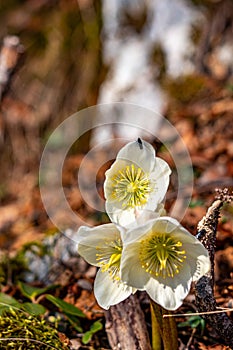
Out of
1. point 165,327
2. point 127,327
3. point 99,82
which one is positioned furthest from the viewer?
point 99,82

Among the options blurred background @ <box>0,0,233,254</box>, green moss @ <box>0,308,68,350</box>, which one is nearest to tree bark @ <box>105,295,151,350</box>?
green moss @ <box>0,308,68,350</box>

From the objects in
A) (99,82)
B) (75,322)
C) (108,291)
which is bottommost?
(75,322)

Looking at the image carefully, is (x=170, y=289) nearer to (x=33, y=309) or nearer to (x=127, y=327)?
(x=127, y=327)

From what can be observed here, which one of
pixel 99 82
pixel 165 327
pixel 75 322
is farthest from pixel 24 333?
pixel 99 82

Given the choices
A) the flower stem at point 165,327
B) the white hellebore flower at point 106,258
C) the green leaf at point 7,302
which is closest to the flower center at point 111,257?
the white hellebore flower at point 106,258

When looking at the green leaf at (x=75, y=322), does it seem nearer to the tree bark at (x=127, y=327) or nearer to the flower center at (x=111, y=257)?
the tree bark at (x=127, y=327)

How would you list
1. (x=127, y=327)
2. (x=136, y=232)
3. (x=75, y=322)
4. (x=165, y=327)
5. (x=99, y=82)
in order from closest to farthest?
(x=136, y=232), (x=165, y=327), (x=127, y=327), (x=75, y=322), (x=99, y=82)
